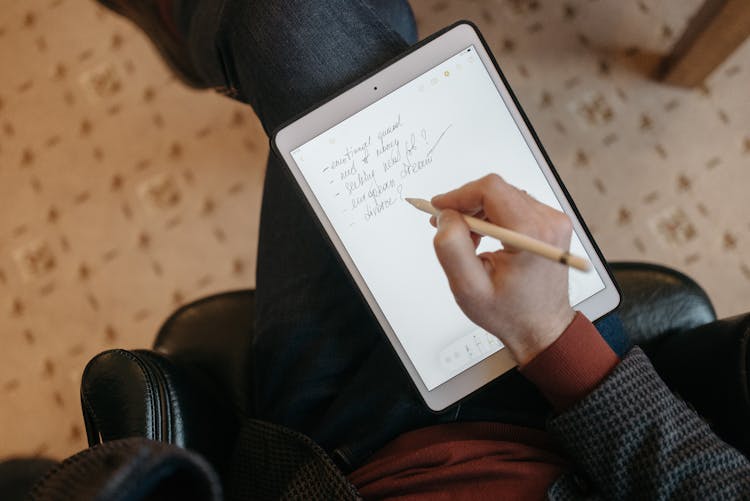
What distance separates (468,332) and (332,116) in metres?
0.22

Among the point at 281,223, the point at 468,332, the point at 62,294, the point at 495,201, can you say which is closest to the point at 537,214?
the point at 495,201

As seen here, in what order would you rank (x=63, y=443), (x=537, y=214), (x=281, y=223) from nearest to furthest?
(x=537, y=214), (x=281, y=223), (x=63, y=443)

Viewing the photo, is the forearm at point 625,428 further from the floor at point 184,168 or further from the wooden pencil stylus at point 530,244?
the floor at point 184,168

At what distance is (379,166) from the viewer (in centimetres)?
47

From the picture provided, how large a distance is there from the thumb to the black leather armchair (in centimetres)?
24

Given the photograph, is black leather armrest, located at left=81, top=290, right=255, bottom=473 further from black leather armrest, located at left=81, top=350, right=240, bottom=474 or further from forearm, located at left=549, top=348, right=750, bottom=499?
forearm, located at left=549, top=348, right=750, bottom=499

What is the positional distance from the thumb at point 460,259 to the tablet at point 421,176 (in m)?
0.12

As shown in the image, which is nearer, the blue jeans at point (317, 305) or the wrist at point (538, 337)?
the wrist at point (538, 337)

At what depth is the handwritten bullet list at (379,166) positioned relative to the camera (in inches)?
18.6

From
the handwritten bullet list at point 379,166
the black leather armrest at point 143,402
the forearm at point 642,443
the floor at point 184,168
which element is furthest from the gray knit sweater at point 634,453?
the floor at point 184,168

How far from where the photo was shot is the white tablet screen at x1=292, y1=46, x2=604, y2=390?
1.54 ft

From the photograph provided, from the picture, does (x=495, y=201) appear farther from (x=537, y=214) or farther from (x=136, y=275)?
(x=136, y=275)

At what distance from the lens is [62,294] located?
2.91ft

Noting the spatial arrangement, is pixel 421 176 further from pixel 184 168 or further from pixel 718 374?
pixel 184 168
